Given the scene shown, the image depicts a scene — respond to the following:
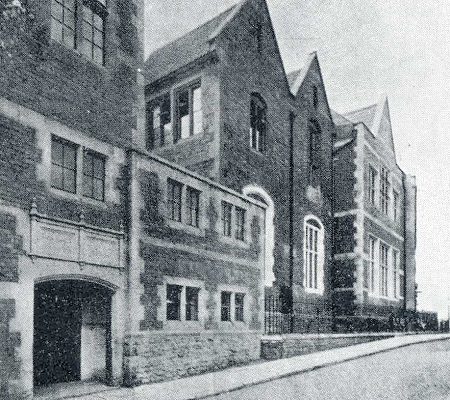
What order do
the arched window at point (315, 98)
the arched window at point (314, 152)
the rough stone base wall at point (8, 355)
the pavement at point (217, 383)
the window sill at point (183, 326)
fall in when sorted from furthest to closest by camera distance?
the arched window at point (315, 98) → the arched window at point (314, 152) → the window sill at point (183, 326) → the pavement at point (217, 383) → the rough stone base wall at point (8, 355)

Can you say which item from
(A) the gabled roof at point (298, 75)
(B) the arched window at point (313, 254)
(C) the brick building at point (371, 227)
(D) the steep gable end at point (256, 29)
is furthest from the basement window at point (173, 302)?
(A) the gabled roof at point (298, 75)

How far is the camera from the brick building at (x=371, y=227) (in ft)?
79.0

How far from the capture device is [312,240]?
23.5 metres

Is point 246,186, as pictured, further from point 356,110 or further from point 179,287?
point 356,110

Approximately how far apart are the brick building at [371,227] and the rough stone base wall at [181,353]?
8719 millimetres

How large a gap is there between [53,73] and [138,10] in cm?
342

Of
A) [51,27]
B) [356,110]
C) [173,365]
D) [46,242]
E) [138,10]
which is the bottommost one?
[173,365]

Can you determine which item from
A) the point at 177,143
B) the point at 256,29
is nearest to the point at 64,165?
the point at 177,143

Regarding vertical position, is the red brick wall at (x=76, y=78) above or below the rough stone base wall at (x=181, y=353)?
above

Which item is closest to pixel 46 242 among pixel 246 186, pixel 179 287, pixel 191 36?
pixel 179 287

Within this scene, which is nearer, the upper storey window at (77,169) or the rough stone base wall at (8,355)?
the rough stone base wall at (8,355)

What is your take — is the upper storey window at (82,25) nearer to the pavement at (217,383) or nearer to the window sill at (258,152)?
the pavement at (217,383)

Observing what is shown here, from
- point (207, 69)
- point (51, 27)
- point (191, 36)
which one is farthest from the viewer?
point (191, 36)

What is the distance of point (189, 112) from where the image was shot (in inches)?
728
